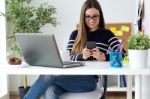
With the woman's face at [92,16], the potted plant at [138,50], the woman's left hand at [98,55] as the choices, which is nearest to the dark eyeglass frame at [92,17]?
the woman's face at [92,16]

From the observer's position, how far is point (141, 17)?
104 inches

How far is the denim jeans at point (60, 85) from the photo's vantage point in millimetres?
2061

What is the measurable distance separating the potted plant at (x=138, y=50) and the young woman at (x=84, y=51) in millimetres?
392

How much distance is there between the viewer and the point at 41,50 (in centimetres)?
187

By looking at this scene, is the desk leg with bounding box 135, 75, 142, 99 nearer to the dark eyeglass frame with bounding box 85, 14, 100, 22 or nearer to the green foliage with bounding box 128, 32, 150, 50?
the green foliage with bounding box 128, 32, 150, 50

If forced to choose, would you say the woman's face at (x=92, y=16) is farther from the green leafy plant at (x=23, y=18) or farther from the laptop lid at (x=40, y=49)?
the green leafy plant at (x=23, y=18)

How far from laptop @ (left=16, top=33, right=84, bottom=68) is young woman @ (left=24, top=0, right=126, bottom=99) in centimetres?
18

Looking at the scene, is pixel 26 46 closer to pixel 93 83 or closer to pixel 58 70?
pixel 58 70

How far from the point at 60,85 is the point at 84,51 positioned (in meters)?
0.29

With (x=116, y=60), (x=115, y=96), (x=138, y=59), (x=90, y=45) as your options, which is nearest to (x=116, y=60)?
(x=116, y=60)

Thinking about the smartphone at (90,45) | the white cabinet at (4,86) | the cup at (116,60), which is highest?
the smartphone at (90,45)

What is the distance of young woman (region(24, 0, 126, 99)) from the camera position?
207 cm

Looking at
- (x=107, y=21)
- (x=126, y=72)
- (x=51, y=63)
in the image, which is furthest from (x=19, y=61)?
(x=107, y=21)

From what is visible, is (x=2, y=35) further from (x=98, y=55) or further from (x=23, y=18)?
(x=98, y=55)
